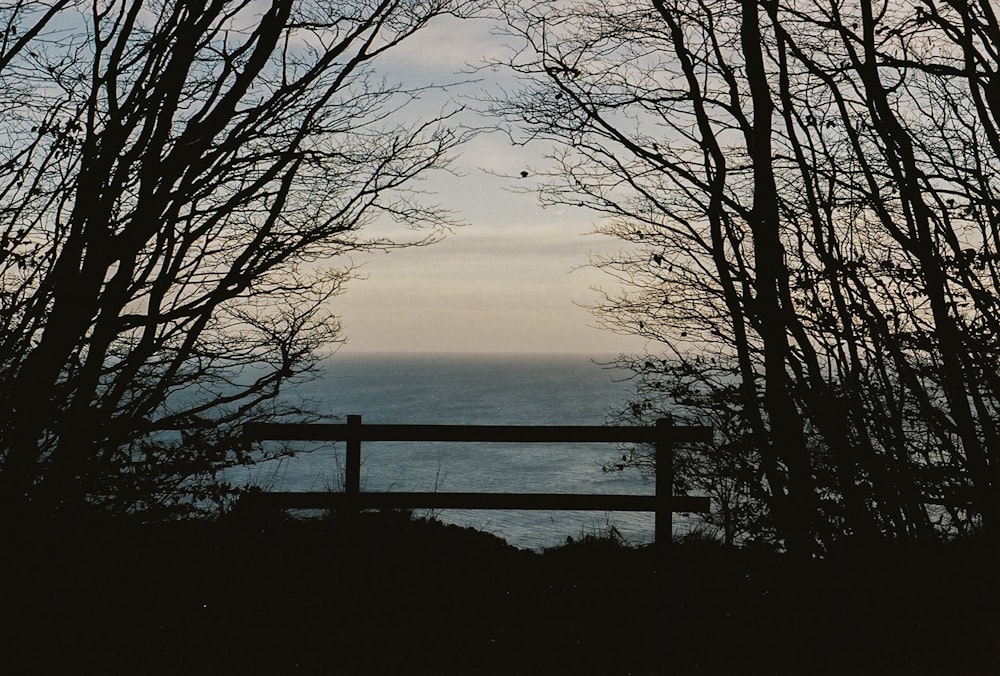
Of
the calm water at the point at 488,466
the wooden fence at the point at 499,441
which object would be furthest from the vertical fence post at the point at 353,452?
the calm water at the point at 488,466

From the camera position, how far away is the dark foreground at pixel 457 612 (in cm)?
393

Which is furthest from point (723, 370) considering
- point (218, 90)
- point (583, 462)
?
point (583, 462)

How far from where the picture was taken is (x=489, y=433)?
6688mm

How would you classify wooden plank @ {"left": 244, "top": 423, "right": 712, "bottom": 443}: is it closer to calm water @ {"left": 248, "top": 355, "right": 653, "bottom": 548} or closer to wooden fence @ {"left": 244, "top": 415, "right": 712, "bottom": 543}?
wooden fence @ {"left": 244, "top": 415, "right": 712, "bottom": 543}

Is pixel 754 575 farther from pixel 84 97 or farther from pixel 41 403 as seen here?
pixel 84 97

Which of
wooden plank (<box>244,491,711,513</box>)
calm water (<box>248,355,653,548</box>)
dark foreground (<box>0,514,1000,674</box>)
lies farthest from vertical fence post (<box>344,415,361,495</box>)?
dark foreground (<box>0,514,1000,674</box>)

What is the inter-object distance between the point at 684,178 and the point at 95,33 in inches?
157

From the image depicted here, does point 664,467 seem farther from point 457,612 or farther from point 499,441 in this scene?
point 457,612

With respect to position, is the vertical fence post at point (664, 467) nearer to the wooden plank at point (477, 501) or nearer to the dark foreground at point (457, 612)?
the wooden plank at point (477, 501)

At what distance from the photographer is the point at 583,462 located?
3856cm

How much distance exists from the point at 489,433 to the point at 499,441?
0.21 m

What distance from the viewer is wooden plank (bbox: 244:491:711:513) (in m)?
6.48

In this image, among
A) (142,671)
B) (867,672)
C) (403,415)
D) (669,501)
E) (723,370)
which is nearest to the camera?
(142,671)

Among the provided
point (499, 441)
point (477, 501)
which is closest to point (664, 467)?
point (499, 441)
